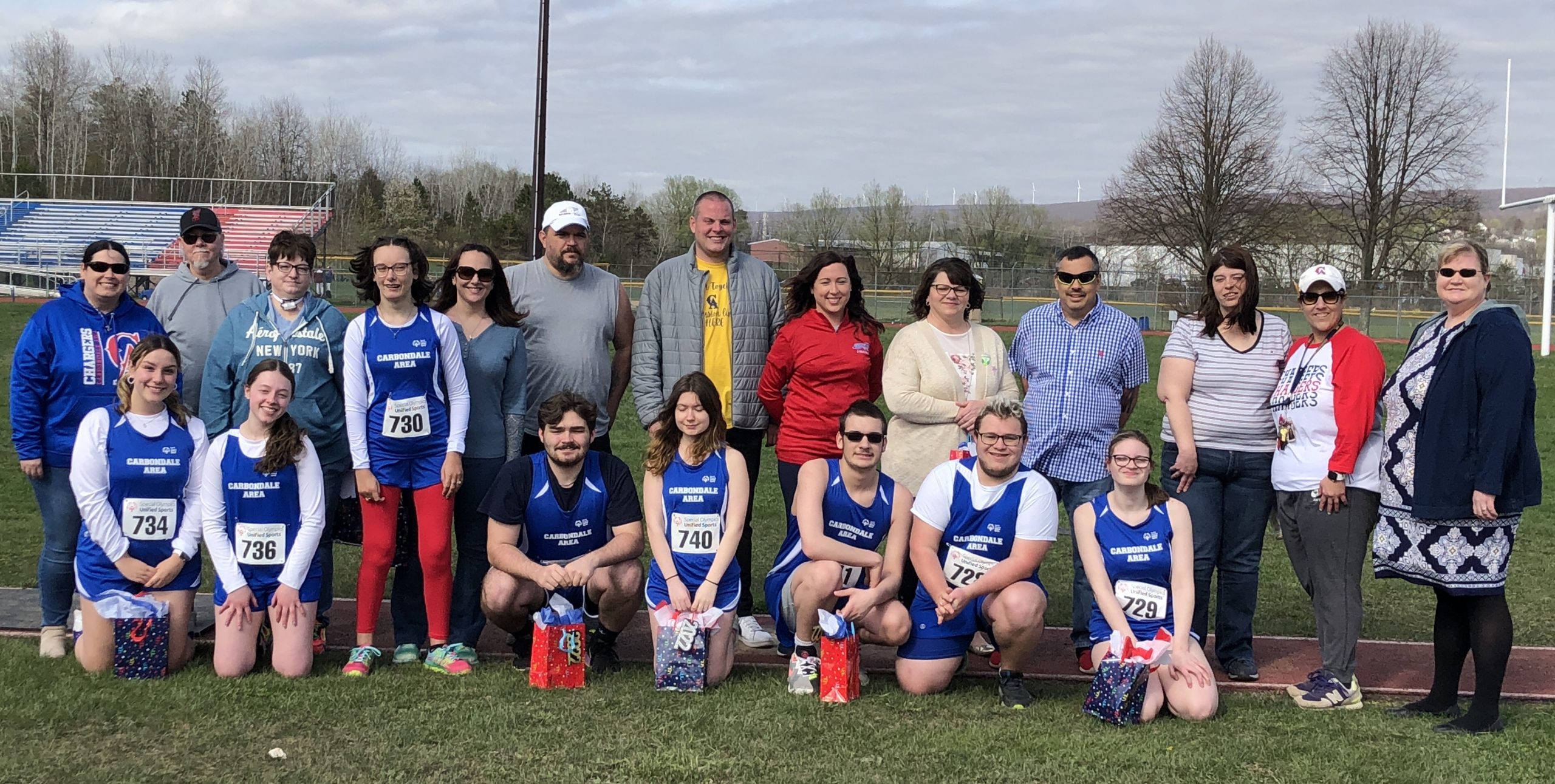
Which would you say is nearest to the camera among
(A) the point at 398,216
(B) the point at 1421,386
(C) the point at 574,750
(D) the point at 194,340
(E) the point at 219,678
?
(C) the point at 574,750

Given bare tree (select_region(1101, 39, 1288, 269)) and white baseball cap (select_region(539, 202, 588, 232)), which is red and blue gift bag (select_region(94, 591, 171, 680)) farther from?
bare tree (select_region(1101, 39, 1288, 269))

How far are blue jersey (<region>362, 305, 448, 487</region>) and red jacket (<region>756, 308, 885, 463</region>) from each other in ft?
4.77

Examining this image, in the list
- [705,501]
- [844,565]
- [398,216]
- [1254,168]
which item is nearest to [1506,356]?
[844,565]

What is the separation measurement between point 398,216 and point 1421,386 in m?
61.8

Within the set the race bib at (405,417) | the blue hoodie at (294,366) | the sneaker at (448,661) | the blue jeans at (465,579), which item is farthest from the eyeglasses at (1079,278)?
the blue hoodie at (294,366)

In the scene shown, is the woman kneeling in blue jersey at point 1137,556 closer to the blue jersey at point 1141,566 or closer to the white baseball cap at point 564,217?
the blue jersey at point 1141,566

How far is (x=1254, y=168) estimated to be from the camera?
1658 inches

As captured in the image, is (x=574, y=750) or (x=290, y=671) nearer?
(x=574, y=750)

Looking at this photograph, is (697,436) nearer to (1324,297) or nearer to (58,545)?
(1324,297)

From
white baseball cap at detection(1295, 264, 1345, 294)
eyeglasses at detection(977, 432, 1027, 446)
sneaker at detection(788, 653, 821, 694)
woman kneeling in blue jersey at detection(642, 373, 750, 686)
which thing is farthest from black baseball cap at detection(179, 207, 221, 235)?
white baseball cap at detection(1295, 264, 1345, 294)

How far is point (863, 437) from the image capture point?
467 cm

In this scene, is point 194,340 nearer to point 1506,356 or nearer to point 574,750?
point 574,750

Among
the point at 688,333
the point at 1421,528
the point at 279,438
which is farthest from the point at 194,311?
the point at 1421,528

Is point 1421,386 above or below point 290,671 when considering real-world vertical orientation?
above
